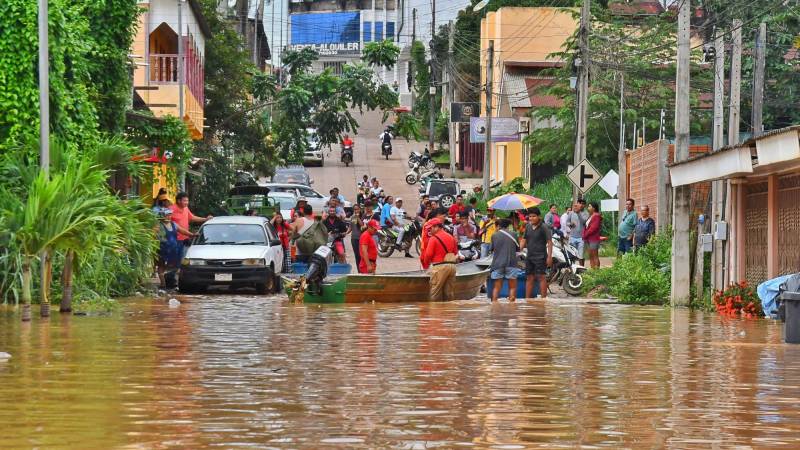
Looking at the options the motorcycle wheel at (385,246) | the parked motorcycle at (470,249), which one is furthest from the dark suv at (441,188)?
the parked motorcycle at (470,249)

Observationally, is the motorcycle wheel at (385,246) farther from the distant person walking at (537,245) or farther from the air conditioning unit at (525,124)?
the air conditioning unit at (525,124)

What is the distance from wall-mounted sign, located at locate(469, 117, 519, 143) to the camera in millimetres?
67250

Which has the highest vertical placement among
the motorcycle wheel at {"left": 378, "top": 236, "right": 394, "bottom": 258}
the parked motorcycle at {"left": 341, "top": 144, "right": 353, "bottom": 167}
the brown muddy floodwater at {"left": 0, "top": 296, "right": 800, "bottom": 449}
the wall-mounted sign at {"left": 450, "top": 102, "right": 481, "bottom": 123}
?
the wall-mounted sign at {"left": 450, "top": 102, "right": 481, "bottom": 123}

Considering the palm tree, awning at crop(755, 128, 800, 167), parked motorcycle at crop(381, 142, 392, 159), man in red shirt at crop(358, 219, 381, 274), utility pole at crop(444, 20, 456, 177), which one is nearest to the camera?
awning at crop(755, 128, 800, 167)

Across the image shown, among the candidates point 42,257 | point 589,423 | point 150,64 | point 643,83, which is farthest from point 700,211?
point 643,83

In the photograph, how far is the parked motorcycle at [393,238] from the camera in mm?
46219

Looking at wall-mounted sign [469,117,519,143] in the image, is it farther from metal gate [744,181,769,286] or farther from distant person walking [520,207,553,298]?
metal gate [744,181,769,286]

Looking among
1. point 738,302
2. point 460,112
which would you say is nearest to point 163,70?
point 738,302

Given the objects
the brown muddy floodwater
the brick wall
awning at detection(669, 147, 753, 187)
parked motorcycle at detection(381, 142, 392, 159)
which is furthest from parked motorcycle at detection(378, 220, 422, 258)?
parked motorcycle at detection(381, 142, 392, 159)

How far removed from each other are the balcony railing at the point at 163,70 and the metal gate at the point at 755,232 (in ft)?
80.1

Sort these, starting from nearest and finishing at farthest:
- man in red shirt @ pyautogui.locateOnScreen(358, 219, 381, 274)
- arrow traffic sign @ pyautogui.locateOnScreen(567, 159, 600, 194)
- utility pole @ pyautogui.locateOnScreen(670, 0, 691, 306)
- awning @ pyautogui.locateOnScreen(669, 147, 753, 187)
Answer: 1. awning @ pyautogui.locateOnScreen(669, 147, 753, 187)
2. utility pole @ pyautogui.locateOnScreen(670, 0, 691, 306)
3. man in red shirt @ pyautogui.locateOnScreen(358, 219, 381, 274)
4. arrow traffic sign @ pyautogui.locateOnScreen(567, 159, 600, 194)

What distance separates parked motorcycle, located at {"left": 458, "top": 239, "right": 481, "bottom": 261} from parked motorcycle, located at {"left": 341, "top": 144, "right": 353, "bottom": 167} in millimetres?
49372

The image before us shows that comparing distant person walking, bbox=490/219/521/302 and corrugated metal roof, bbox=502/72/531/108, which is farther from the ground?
corrugated metal roof, bbox=502/72/531/108

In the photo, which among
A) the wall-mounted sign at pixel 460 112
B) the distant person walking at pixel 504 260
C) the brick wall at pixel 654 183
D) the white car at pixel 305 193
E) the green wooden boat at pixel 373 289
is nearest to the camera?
the green wooden boat at pixel 373 289
